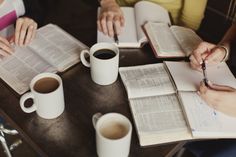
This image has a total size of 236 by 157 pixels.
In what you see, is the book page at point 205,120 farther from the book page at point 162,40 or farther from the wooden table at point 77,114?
the book page at point 162,40

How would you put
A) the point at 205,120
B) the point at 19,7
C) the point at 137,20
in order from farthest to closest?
the point at 19,7
the point at 137,20
the point at 205,120

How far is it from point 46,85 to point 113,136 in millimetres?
246

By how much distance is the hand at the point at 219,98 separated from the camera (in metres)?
0.90

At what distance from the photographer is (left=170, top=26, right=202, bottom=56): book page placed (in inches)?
43.6

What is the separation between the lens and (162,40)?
1.12 metres

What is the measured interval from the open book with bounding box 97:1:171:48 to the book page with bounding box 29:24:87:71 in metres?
0.10

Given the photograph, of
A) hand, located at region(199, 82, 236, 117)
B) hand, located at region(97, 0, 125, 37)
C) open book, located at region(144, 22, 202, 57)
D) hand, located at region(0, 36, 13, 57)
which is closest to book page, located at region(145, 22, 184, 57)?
open book, located at region(144, 22, 202, 57)

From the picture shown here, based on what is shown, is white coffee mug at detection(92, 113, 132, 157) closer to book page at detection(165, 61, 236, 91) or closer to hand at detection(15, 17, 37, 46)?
book page at detection(165, 61, 236, 91)

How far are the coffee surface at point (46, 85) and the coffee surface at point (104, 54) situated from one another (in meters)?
0.16

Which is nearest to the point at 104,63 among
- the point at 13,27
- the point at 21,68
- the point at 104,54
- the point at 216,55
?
the point at 104,54

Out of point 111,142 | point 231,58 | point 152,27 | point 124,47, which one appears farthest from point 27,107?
point 231,58

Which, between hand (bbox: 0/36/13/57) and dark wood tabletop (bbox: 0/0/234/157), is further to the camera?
hand (bbox: 0/36/13/57)

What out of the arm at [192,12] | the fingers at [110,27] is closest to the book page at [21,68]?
the fingers at [110,27]

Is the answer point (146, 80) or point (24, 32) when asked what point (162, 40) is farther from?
point (24, 32)
